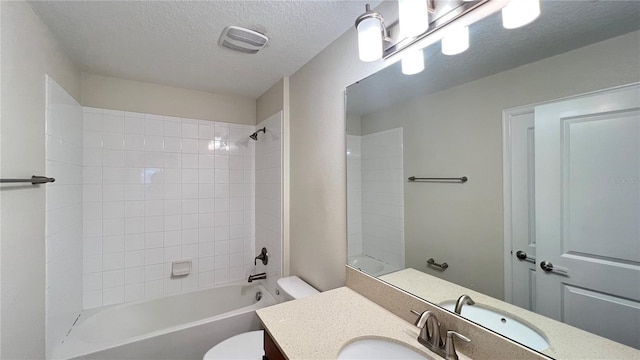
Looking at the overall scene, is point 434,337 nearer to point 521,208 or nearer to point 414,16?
point 521,208

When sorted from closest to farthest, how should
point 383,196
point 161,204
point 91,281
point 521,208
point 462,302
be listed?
point 521,208 < point 462,302 < point 383,196 < point 91,281 < point 161,204

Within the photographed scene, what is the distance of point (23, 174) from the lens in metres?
1.16

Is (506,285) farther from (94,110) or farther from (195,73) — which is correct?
(94,110)

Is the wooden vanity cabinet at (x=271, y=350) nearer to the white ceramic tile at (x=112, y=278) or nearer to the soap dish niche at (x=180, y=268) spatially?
the soap dish niche at (x=180, y=268)

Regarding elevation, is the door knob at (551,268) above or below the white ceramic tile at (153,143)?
below

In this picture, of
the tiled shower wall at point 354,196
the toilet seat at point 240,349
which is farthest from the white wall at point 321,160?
the toilet seat at point 240,349

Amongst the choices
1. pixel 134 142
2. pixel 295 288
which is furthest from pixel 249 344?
pixel 134 142

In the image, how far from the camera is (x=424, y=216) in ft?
3.54

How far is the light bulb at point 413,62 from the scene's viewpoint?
3.51 feet

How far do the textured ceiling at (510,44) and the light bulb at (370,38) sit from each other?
0.12 m

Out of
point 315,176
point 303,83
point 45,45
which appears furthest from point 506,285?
point 45,45

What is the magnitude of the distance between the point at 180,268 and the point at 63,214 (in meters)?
1.02

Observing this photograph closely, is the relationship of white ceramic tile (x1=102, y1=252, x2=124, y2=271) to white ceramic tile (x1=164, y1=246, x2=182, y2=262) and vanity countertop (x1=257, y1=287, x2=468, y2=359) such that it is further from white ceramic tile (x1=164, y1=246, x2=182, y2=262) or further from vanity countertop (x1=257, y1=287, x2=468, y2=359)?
vanity countertop (x1=257, y1=287, x2=468, y2=359)

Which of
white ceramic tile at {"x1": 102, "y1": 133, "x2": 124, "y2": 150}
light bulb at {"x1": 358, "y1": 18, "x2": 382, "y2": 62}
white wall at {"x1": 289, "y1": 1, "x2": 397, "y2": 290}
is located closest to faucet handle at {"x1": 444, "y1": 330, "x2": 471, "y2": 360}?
white wall at {"x1": 289, "y1": 1, "x2": 397, "y2": 290}
